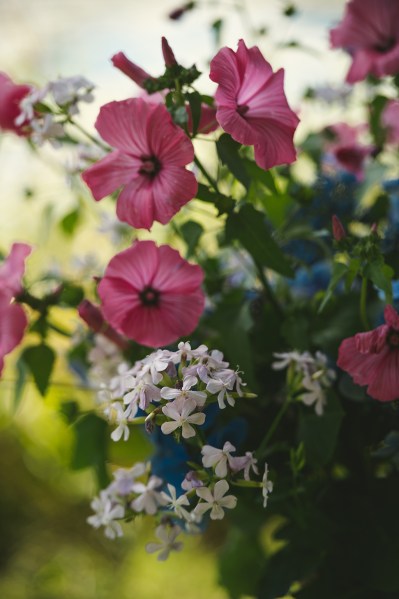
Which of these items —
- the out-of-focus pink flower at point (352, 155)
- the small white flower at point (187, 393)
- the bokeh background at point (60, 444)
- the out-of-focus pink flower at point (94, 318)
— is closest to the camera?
the small white flower at point (187, 393)

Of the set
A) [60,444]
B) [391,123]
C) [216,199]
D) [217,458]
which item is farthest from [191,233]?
[60,444]

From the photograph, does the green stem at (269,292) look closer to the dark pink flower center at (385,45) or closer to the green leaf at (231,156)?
the green leaf at (231,156)

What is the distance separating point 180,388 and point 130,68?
0.18 meters

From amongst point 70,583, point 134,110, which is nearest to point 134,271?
point 134,110

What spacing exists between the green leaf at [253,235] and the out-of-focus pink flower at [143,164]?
5cm

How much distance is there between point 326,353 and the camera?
0.47 meters

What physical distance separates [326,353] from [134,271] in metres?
0.15

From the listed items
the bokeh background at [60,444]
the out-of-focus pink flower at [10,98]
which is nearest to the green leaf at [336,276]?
the out-of-focus pink flower at [10,98]

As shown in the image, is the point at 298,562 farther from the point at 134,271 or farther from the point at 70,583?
the point at 70,583

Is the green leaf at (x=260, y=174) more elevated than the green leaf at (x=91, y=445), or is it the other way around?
the green leaf at (x=260, y=174)

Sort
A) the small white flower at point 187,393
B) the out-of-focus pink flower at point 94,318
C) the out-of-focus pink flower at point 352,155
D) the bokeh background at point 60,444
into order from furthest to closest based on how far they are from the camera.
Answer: the bokeh background at point 60,444
the out-of-focus pink flower at point 352,155
the out-of-focus pink flower at point 94,318
the small white flower at point 187,393

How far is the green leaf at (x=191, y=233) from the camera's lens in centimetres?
44

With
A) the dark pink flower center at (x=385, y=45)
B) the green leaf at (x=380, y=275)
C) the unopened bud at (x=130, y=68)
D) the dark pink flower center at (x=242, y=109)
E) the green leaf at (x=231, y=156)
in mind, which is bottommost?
the green leaf at (x=380, y=275)

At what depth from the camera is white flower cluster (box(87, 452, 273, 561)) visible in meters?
0.34
